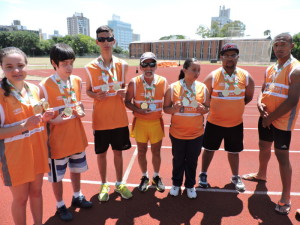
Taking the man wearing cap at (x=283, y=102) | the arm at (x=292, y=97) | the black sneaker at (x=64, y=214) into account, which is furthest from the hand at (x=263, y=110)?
the black sneaker at (x=64, y=214)

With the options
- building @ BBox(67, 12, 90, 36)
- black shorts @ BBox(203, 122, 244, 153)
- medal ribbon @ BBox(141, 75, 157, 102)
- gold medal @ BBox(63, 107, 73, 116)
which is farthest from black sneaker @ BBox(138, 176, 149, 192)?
building @ BBox(67, 12, 90, 36)

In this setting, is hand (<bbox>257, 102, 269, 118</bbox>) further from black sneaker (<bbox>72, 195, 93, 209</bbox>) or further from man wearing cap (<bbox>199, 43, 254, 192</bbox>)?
black sneaker (<bbox>72, 195, 93, 209</bbox>)

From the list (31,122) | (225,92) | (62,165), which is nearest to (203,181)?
(225,92)

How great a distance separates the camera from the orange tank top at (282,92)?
2.84 metres

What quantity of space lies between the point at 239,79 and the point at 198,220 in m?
2.12

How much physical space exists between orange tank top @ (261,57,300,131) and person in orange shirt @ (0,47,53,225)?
9.59ft

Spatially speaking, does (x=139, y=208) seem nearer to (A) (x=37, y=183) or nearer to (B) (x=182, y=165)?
(B) (x=182, y=165)

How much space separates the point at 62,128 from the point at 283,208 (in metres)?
3.22

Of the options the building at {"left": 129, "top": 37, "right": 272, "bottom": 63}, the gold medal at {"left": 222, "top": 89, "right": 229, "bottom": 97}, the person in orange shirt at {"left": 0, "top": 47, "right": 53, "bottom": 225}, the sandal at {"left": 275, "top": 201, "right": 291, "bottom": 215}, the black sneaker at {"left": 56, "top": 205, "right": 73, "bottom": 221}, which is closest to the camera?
the person in orange shirt at {"left": 0, "top": 47, "right": 53, "bottom": 225}

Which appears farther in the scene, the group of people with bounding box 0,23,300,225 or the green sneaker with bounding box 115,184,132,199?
the green sneaker with bounding box 115,184,132,199

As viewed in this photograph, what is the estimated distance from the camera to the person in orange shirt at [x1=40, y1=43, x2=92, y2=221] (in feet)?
8.29

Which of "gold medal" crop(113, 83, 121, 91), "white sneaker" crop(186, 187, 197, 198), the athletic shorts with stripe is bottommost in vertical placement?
"white sneaker" crop(186, 187, 197, 198)

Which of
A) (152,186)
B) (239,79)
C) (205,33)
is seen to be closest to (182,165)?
(152,186)

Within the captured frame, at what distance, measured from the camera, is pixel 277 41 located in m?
2.87
